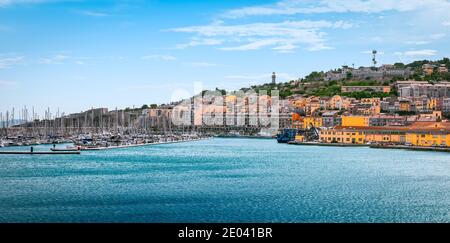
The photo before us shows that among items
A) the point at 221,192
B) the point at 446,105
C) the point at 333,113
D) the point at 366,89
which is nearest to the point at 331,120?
the point at 333,113

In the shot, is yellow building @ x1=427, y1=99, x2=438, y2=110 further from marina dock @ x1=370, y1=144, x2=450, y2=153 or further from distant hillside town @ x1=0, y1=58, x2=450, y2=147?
marina dock @ x1=370, y1=144, x2=450, y2=153

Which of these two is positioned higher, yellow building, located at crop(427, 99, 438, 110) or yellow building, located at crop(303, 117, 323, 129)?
yellow building, located at crop(427, 99, 438, 110)

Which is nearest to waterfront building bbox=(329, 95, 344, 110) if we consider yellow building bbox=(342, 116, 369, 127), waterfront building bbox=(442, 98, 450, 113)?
waterfront building bbox=(442, 98, 450, 113)

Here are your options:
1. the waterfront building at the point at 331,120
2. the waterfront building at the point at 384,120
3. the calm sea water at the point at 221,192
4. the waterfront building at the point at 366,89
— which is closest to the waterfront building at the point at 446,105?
the waterfront building at the point at 384,120

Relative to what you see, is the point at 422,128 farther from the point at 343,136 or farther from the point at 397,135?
the point at 343,136

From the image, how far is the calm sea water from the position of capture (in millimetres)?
5387

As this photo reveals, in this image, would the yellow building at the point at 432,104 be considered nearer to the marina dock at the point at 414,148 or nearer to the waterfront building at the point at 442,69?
the marina dock at the point at 414,148

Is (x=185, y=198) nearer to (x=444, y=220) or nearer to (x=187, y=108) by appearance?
(x=444, y=220)

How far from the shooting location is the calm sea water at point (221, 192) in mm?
5387

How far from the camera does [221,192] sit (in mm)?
6969

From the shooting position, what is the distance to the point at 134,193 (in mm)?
6840
